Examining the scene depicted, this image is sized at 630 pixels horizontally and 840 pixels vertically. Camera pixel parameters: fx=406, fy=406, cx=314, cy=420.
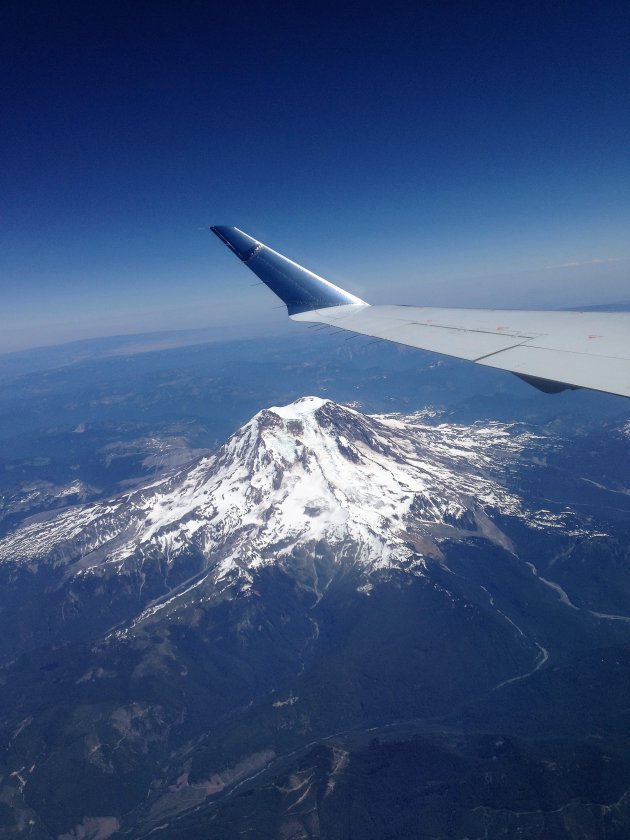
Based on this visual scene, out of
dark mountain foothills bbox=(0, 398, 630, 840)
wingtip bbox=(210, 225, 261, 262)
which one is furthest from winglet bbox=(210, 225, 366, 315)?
dark mountain foothills bbox=(0, 398, 630, 840)

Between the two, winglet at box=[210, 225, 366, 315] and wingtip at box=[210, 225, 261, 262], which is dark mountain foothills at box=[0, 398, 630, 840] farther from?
wingtip at box=[210, 225, 261, 262]

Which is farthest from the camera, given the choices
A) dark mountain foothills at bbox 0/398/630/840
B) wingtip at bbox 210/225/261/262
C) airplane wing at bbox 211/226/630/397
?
dark mountain foothills at bbox 0/398/630/840

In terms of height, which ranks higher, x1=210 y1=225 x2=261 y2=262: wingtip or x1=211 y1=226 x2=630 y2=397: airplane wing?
x1=210 y1=225 x2=261 y2=262: wingtip

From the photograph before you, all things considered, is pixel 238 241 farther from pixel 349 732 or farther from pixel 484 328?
pixel 349 732

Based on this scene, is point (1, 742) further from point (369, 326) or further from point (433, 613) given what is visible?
point (369, 326)

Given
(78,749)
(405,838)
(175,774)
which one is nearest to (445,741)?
(405,838)

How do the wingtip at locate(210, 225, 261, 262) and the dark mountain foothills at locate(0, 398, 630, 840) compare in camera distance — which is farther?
the dark mountain foothills at locate(0, 398, 630, 840)

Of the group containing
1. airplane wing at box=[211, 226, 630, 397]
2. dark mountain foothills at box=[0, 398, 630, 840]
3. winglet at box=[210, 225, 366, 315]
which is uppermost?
winglet at box=[210, 225, 366, 315]
